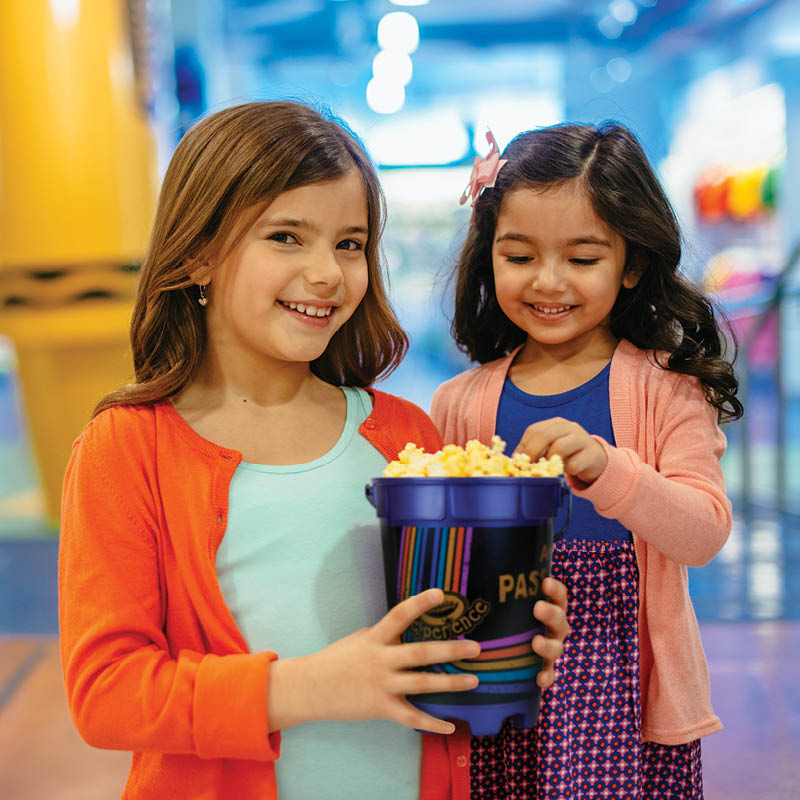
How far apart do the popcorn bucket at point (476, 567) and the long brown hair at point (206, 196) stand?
1.14ft

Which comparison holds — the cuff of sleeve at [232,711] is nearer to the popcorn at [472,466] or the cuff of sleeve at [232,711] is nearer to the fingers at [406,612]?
the fingers at [406,612]

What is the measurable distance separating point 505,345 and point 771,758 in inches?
48.5

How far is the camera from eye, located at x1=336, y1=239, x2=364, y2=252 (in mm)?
1090

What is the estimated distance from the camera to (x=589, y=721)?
124 centimetres

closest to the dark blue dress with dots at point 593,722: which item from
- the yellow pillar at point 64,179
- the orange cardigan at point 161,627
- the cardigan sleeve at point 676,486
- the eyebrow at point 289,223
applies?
the cardigan sleeve at point 676,486

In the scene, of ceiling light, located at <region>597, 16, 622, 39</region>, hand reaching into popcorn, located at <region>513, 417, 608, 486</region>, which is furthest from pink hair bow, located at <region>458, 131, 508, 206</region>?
ceiling light, located at <region>597, 16, 622, 39</region>

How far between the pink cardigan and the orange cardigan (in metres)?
0.36

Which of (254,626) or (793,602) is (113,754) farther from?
(793,602)

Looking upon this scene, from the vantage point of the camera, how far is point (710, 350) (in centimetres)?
141

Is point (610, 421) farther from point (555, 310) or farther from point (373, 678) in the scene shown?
point (373, 678)

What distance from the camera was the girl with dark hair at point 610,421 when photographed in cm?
121

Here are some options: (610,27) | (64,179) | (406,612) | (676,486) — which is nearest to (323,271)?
(406,612)

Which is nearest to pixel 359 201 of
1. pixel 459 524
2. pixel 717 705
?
pixel 459 524

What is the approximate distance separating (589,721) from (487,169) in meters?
0.77
